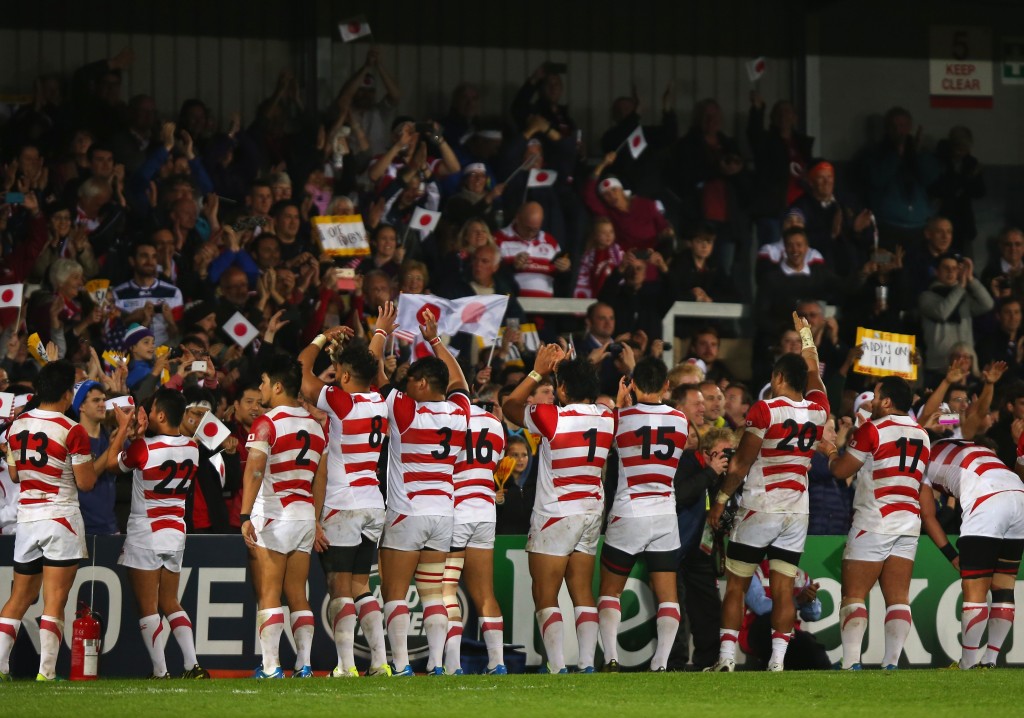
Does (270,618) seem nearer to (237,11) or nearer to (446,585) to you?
(446,585)

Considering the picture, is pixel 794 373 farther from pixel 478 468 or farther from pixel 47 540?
pixel 47 540

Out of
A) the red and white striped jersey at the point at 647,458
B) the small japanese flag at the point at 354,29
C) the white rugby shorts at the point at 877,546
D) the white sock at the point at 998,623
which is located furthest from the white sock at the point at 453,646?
the small japanese flag at the point at 354,29

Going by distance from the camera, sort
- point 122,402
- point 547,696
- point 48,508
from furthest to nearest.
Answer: point 122,402 → point 48,508 → point 547,696

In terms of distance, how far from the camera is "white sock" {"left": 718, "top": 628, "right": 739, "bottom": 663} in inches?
482

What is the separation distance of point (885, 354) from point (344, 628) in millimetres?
6269

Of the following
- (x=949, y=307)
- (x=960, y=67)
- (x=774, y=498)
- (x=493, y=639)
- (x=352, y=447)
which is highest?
(x=960, y=67)

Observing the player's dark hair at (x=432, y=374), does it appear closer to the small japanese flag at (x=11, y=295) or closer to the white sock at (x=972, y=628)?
the small japanese flag at (x=11, y=295)

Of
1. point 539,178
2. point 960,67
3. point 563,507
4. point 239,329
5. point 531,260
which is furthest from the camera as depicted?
point 960,67

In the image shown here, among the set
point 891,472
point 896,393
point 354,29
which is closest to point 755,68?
point 354,29

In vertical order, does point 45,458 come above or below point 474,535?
above

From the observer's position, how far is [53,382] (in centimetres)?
1145

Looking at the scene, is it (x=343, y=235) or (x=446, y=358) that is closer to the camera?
(x=446, y=358)

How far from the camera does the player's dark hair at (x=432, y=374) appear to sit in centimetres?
1173

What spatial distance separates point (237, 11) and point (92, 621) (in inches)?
381
